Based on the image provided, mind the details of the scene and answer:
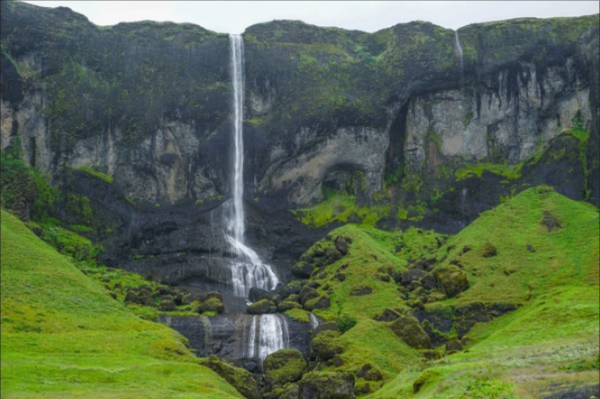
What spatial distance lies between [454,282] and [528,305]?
8.04 metres

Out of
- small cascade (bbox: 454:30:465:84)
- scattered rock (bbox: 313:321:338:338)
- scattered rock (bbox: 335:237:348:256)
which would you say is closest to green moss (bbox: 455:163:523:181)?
small cascade (bbox: 454:30:465:84)

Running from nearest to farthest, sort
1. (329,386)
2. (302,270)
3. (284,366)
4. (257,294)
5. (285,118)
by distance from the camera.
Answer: (329,386) → (284,366) → (257,294) → (302,270) → (285,118)

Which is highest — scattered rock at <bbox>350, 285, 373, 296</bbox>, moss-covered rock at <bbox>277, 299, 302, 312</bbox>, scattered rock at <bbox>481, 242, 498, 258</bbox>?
scattered rock at <bbox>481, 242, 498, 258</bbox>

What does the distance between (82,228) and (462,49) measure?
55185 millimetres

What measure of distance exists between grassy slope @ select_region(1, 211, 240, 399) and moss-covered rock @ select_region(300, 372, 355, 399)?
5.38 metres

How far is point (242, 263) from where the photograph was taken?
92.0 meters


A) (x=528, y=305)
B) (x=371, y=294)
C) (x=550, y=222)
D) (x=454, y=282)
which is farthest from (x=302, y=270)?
(x=550, y=222)

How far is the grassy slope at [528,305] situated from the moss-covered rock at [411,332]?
12.9 feet

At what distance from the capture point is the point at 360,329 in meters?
65.6

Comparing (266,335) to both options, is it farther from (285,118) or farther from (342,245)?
(285,118)

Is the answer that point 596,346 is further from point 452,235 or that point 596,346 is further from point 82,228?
point 82,228

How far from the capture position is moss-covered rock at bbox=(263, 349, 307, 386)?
5960 centimetres

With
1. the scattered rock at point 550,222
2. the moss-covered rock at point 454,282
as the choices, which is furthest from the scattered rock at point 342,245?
the scattered rock at point 550,222

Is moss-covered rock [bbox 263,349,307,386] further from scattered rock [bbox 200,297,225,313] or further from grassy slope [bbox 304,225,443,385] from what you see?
scattered rock [bbox 200,297,225,313]
